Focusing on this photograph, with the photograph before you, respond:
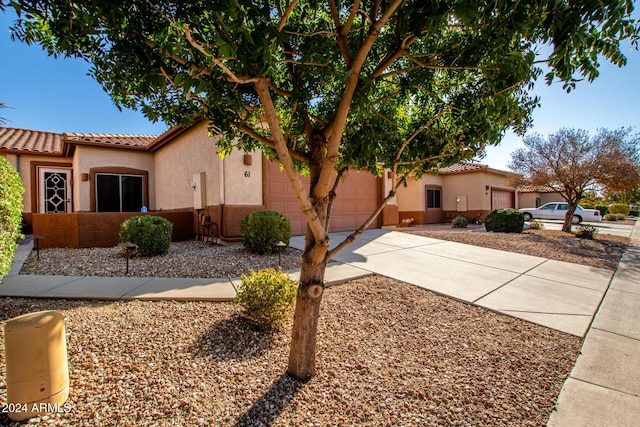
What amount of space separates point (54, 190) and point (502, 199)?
27.9 meters

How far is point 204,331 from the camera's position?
11.4ft

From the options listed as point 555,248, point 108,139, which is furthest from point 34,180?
point 555,248

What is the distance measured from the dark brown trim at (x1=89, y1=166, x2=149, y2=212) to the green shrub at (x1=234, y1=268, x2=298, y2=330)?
12297mm

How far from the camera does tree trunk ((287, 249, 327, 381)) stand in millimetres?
2654

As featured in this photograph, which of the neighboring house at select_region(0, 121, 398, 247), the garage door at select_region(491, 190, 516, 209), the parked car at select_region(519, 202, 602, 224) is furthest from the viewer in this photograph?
the parked car at select_region(519, 202, 602, 224)

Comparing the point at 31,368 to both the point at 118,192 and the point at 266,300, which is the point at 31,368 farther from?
the point at 118,192

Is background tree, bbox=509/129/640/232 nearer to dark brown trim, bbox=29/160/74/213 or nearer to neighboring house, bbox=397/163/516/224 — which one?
neighboring house, bbox=397/163/516/224

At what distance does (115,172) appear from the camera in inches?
523

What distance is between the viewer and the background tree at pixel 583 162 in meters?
13.3

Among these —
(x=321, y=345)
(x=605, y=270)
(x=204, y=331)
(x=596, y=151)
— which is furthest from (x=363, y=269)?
(x=596, y=151)

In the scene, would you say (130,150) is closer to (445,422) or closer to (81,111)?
(81,111)

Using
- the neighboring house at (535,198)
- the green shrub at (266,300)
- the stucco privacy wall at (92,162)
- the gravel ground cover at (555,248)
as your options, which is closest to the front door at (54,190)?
the stucco privacy wall at (92,162)

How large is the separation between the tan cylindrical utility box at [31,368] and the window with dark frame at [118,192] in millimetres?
12940

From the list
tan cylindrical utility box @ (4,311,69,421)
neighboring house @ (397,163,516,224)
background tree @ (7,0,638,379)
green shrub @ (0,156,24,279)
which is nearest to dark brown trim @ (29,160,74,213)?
green shrub @ (0,156,24,279)
